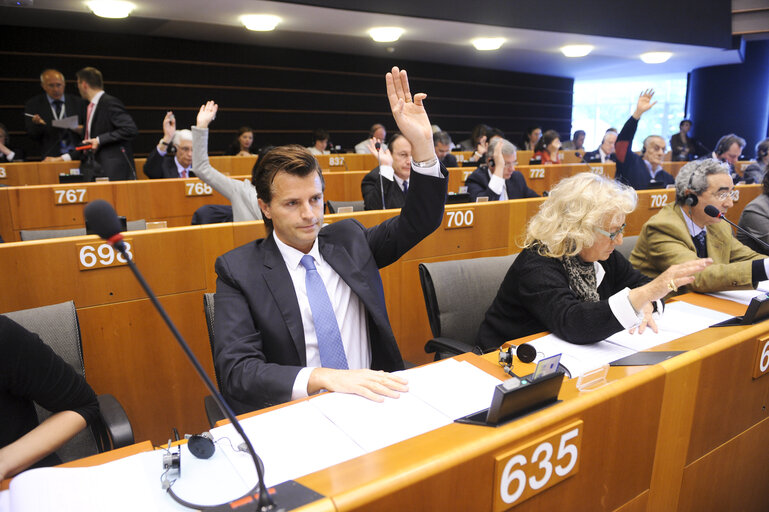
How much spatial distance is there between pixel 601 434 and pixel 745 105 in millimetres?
11341

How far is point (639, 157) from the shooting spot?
461 cm

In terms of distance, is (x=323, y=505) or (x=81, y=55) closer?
(x=323, y=505)

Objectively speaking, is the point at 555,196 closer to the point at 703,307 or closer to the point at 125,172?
the point at 703,307

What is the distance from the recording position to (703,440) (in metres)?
1.08

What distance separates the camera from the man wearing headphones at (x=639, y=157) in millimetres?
3943

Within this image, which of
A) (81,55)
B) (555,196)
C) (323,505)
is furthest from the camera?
(81,55)

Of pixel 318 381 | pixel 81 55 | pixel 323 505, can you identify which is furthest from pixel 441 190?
pixel 81 55

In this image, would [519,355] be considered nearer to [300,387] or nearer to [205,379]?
[300,387]

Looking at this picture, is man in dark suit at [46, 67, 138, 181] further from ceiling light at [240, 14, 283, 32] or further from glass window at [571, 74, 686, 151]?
glass window at [571, 74, 686, 151]

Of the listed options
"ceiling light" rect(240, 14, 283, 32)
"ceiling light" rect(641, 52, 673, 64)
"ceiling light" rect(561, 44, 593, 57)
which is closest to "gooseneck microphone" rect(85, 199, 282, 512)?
"ceiling light" rect(240, 14, 283, 32)

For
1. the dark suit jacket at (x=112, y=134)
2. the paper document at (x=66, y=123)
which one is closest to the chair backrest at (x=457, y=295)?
the dark suit jacket at (x=112, y=134)

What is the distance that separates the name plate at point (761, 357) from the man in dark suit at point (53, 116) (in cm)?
606

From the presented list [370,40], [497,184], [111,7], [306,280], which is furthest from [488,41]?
[306,280]

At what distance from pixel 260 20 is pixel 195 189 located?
8.71 ft
